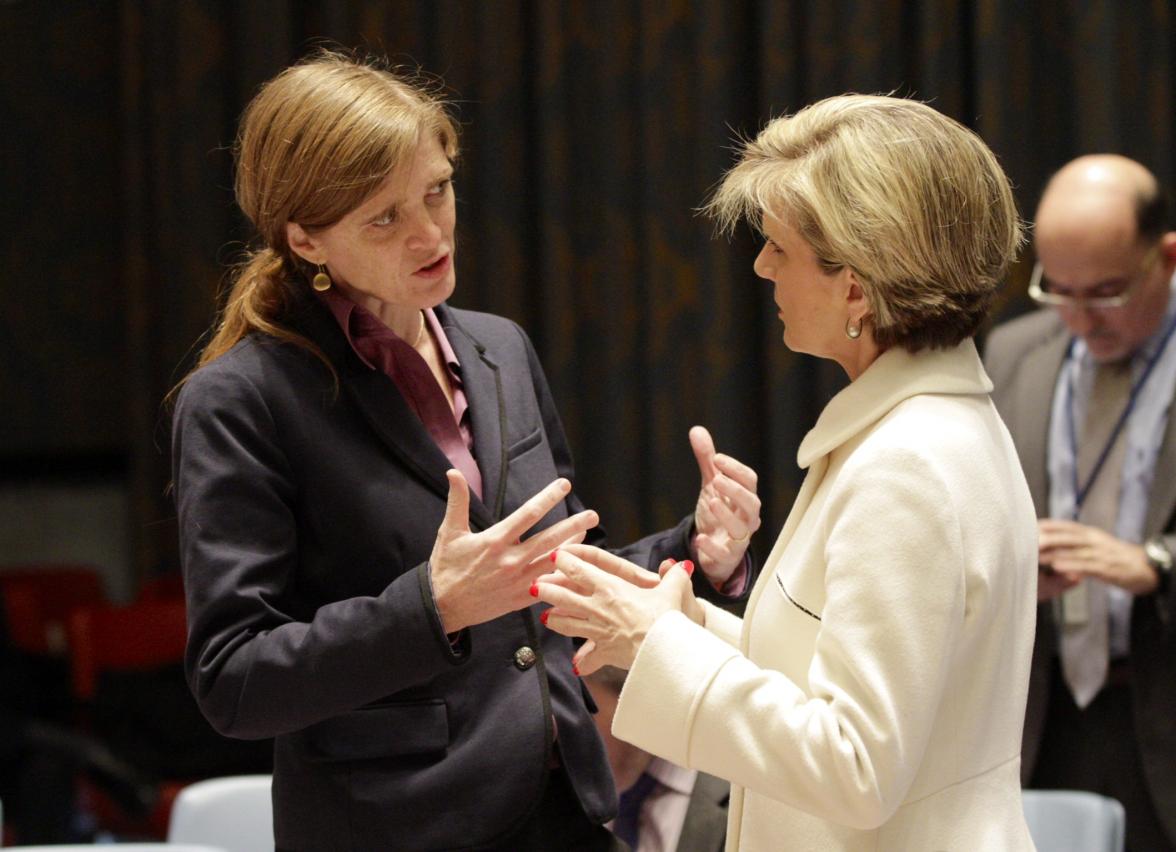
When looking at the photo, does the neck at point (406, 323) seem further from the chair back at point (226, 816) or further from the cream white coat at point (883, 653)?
the chair back at point (226, 816)

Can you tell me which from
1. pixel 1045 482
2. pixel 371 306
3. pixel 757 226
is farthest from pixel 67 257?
pixel 757 226

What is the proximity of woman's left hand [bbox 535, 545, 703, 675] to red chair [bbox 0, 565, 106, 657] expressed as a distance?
3812mm

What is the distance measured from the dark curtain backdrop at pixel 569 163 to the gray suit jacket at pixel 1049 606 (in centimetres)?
117

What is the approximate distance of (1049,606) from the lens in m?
3.22

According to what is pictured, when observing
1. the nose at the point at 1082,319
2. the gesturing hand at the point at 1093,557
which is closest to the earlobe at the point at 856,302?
the gesturing hand at the point at 1093,557

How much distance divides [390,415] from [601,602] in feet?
1.22

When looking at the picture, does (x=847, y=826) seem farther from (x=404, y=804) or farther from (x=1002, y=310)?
(x=1002, y=310)

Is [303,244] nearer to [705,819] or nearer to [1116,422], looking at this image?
[705,819]

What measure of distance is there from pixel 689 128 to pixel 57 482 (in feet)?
9.32

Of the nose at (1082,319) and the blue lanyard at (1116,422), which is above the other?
the nose at (1082,319)

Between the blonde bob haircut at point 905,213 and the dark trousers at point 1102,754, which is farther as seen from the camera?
the dark trousers at point 1102,754

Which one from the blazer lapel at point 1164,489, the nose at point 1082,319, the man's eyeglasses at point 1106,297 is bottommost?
the blazer lapel at point 1164,489

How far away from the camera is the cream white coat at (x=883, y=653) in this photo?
4.74 ft

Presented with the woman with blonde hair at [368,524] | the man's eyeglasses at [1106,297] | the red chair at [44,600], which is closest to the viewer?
the woman with blonde hair at [368,524]
